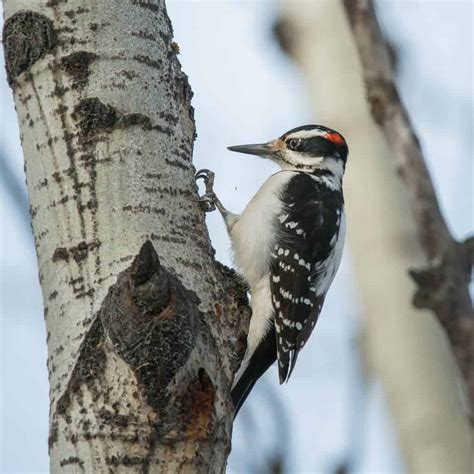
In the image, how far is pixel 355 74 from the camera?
449cm

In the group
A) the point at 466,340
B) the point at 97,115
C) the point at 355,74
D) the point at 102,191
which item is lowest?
the point at 466,340

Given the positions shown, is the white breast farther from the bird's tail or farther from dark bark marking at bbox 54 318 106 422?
dark bark marking at bbox 54 318 106 422

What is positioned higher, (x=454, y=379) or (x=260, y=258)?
(x=260, y=258)

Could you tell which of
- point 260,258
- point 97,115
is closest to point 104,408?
point 97,115

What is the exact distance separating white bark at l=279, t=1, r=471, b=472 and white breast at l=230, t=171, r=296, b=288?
1.44 feet

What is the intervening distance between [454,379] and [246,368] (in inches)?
38.4

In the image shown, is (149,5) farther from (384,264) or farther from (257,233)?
(384,264)

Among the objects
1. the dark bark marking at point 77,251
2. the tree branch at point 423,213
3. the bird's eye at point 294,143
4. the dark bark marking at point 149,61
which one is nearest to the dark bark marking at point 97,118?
the dark bark marking at point 149,61

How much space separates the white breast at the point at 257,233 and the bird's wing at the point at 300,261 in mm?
35

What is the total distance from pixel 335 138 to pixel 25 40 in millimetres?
2153

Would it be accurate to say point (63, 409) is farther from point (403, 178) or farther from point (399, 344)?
point (399, 344)

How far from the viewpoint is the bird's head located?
4.43 metres

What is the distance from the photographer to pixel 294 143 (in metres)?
4.54

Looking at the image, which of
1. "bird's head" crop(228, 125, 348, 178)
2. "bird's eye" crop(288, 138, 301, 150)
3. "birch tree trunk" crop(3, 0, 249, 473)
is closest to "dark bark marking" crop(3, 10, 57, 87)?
"birch tree trunk" crop(3, 0, 249, 473)
